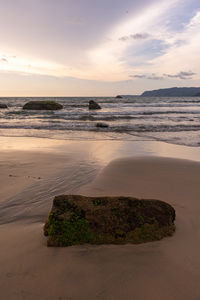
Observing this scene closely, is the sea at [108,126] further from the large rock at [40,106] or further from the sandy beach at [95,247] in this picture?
the large rock at [40,106]

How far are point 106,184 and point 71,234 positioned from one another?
2.00 m

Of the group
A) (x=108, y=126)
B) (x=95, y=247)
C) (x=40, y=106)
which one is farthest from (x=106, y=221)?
(x=40, y=106)

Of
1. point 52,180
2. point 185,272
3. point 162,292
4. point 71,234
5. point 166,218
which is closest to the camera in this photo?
point 162,292

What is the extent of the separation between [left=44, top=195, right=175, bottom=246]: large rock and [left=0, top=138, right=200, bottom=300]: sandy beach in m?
0.10

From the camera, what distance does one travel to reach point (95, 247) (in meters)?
2.31

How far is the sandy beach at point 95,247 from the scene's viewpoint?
5.95ft

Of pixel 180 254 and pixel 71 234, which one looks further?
pixel 71 234

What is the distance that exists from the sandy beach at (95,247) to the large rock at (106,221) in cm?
10

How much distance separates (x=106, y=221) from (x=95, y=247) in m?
0.33

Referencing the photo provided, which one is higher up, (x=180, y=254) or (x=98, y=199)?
(x=98, y=199)

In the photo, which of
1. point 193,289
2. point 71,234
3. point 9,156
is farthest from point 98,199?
point 9,156

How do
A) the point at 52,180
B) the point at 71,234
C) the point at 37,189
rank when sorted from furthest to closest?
1. the point at 52,180
2. the point at 37,189
3. the point at 71,234

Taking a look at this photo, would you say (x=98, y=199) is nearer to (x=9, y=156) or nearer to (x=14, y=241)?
(x=14, y=241)

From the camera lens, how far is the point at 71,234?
2.40 meters
